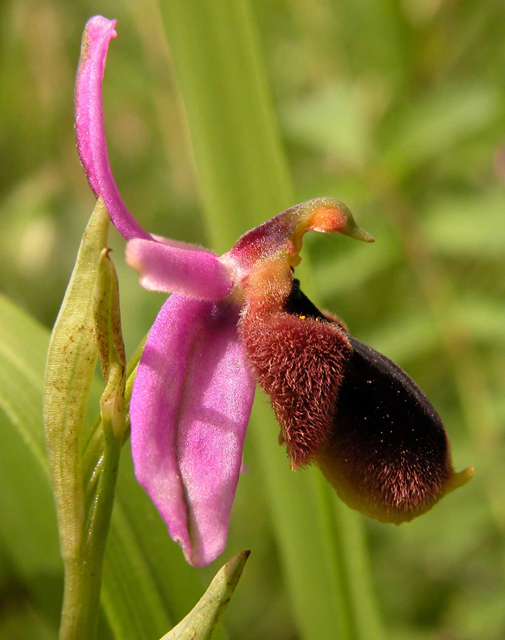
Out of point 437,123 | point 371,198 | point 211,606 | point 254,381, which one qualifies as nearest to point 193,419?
point 254,381

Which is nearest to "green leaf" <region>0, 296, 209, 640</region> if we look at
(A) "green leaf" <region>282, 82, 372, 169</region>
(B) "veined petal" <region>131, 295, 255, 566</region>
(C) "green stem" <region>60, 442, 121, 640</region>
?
(C) "green stem" <region>60, 442, 121, 640</region>

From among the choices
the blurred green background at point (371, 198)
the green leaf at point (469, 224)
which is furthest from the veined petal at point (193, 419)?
the green leaf at point (469, 224)

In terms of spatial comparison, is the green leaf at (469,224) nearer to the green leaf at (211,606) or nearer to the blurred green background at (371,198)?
the blurred green background at (371,198)

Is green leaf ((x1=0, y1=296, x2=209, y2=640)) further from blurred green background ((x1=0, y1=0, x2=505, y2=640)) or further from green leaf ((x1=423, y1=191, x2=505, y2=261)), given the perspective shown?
green leaf ((x1=423, y1=191, x2=505, y2=261))

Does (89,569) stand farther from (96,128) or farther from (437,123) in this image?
(437,123)

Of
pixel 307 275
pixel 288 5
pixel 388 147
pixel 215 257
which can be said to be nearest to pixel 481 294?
pixel 388 147

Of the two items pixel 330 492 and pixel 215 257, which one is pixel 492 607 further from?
pixel 215 257

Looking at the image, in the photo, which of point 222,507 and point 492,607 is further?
point 492,607
